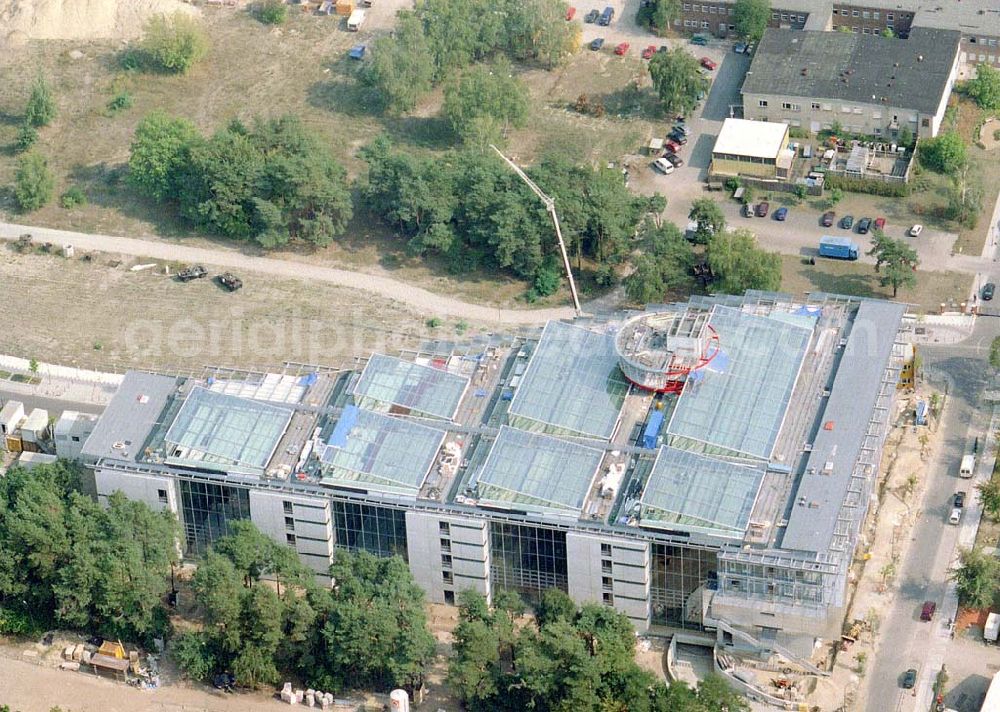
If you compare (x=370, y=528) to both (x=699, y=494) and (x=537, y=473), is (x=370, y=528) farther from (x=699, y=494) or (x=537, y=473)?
(x=699, y=494)

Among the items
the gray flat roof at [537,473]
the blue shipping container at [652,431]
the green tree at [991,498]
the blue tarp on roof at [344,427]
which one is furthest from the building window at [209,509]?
the green tree at [991,498]

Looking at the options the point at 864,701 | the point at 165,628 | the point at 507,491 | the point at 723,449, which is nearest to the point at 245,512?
the point at 165,628

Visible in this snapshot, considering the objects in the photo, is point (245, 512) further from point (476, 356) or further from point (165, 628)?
point (476, 356)

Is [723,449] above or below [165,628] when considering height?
above

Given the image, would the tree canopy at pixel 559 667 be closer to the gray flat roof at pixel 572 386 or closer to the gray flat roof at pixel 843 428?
the gray flat roof at pixel 843 428

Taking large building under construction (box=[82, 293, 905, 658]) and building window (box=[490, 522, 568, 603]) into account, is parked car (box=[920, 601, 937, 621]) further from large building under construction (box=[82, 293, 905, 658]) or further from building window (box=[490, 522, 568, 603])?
building window (box=[490, 522, 568, 603])

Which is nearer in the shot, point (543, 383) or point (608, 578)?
point (608, 578)
